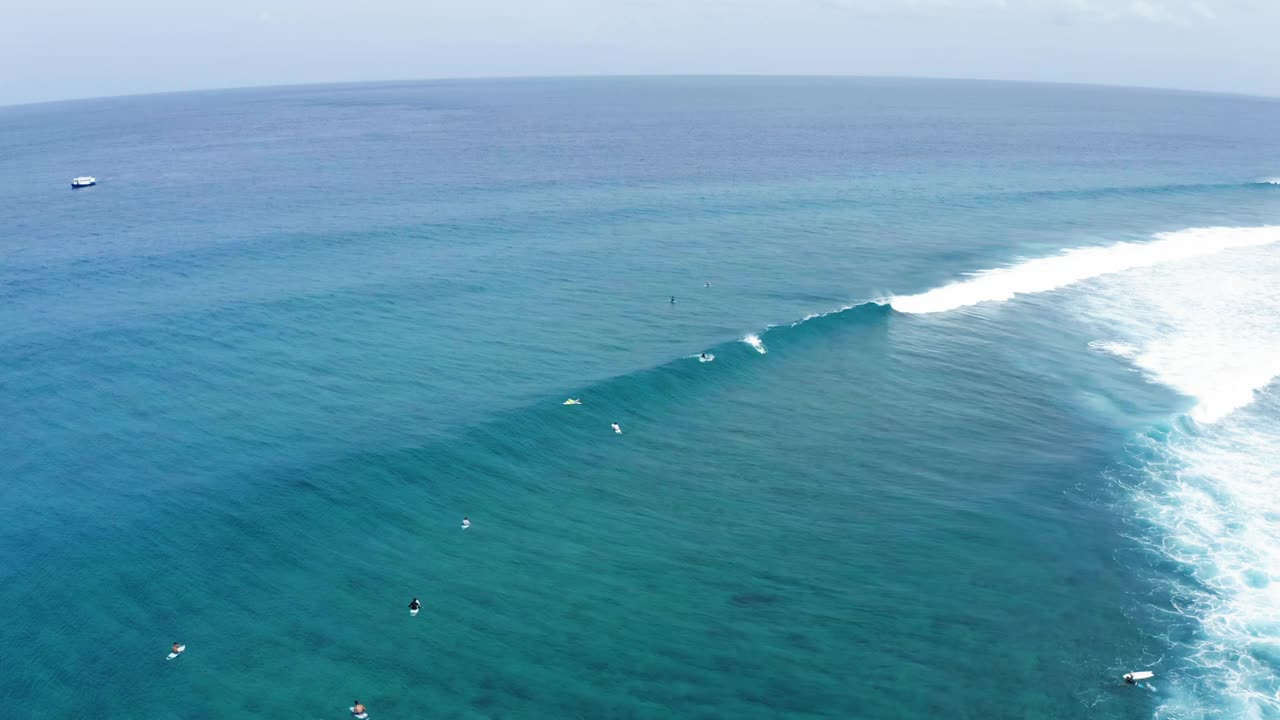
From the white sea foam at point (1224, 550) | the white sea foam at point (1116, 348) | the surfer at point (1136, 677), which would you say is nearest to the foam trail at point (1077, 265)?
the white sea foam at point (1116, 348)

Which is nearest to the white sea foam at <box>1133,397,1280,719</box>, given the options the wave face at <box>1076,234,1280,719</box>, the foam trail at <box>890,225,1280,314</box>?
the wave face at <box>1076,234,1280,719</box>

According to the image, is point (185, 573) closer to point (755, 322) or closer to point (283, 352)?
point (283, 352)

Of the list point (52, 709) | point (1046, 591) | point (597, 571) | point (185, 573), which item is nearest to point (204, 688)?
point (52, 709)

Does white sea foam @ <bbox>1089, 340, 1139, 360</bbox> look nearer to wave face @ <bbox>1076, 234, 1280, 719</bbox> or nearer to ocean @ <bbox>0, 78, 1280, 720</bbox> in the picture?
wave face @ <bbox>1076, 234, 1280, 719</bbox>

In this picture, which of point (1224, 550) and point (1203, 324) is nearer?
point (1224, 550)

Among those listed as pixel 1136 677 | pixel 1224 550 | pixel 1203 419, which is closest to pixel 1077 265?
pixel 1203 419

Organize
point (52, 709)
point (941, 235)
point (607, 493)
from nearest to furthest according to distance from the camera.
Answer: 1. point (52, 709)
2. point (607, 493)
3. point (941, 235)

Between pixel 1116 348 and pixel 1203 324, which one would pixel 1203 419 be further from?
pixel 1203 324
